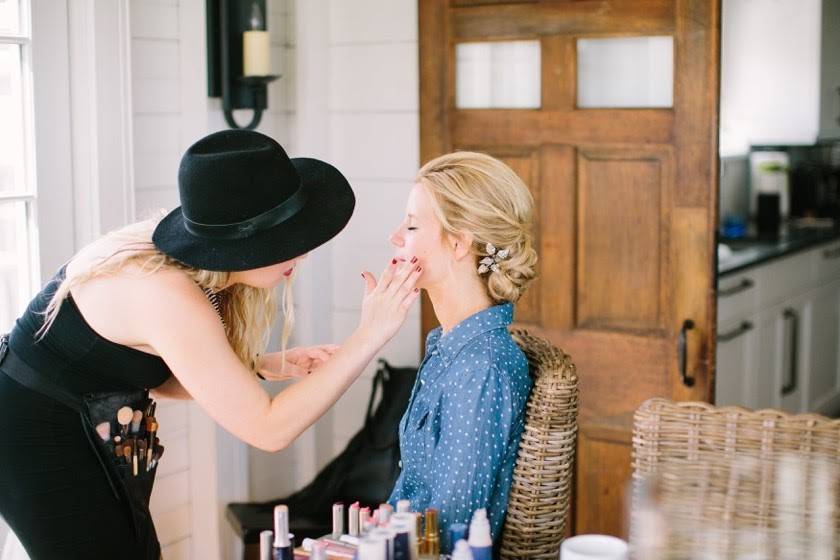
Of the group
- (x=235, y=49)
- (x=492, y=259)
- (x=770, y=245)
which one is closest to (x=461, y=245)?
(x=492, y=259)

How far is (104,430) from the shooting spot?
201 cm

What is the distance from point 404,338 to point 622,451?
754 mm

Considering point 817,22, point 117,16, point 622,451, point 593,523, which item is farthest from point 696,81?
point 817,22

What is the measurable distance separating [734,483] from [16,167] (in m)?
1.88

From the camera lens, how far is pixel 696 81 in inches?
114

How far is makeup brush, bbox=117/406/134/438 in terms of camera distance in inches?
79.9

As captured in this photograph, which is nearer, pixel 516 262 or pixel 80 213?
pixel 516 262

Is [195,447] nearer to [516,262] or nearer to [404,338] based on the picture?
[404,338]

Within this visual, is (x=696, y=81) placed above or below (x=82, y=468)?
above

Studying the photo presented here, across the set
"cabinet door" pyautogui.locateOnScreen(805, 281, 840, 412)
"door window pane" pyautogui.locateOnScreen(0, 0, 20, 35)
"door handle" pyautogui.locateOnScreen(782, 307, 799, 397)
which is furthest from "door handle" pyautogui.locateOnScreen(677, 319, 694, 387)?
"cabinet door" pyautogui.locateOnScreen(805, 281, 840, 412)

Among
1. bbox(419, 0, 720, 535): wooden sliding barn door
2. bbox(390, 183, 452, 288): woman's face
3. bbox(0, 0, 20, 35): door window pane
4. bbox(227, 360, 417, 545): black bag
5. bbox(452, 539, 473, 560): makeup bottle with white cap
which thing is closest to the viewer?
bbox(452, 539, 473, 560): makeup bottle with white cap

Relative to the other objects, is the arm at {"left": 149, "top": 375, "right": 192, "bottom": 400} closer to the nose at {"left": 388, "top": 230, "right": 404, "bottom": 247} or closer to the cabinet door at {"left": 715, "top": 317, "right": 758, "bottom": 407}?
the nose at {"left": 388, "top": 230, "right": 404, "bottom": 247}

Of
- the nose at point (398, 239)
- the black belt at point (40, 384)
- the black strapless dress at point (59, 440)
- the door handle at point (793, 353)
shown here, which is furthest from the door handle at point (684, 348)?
the door handle at point (793, 353)

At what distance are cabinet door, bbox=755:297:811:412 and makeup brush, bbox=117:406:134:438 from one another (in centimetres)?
295
